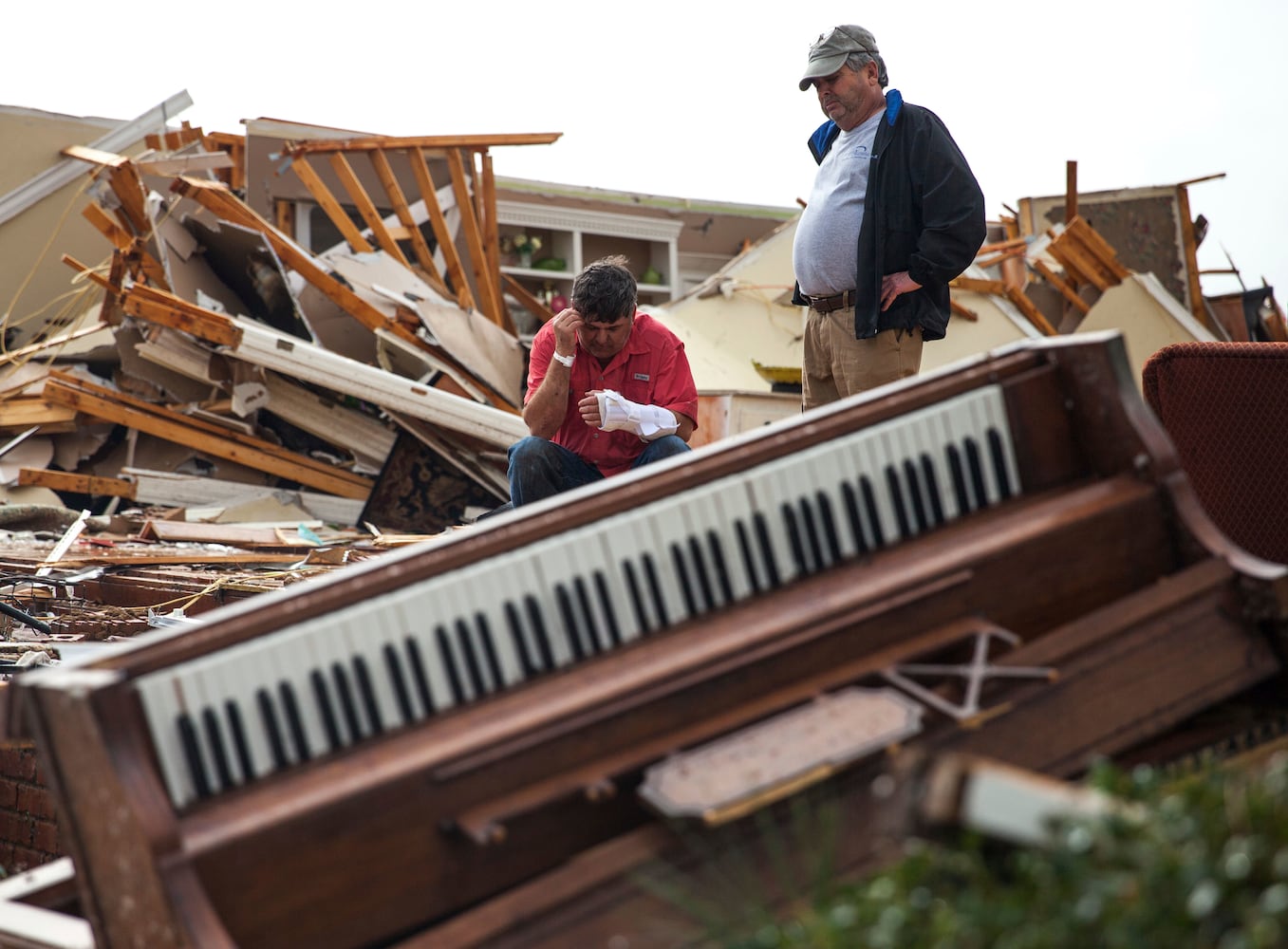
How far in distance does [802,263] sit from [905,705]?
2690 mm

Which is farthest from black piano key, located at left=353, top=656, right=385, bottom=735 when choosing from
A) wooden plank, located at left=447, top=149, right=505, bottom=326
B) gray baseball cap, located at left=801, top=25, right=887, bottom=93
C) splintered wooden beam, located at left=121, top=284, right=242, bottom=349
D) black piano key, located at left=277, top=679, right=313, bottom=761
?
wooden plank, located at left=447, top=149, right=505, bottom=326

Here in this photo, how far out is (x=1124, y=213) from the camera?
12297 millimetres

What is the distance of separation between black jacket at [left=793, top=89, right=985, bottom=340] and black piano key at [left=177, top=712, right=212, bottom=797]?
2.92m

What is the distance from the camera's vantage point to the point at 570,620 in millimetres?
2416

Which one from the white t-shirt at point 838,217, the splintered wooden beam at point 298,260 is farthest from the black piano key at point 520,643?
the splintered wooden beam at point 298,260

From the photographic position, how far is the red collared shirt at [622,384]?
473cm

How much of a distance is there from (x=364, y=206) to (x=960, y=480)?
26.8 feet

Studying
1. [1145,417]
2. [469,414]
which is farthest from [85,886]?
[469,414]

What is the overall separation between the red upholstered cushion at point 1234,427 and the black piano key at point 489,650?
2318mm

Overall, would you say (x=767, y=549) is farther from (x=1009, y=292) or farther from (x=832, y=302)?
(x=1009, y=292)

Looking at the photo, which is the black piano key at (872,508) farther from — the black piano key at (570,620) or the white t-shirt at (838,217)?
the white t-shirt at (838,217)

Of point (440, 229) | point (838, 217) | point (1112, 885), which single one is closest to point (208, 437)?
point (440, 229)

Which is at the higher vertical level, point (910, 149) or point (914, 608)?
point (910, 149)

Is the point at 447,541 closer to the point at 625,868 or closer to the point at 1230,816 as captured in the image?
the point at 625,868
